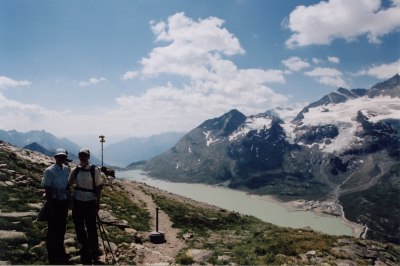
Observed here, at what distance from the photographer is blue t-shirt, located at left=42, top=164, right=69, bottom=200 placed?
647 inches

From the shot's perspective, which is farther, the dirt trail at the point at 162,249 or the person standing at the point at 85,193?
the dirt trail at the point at 162,249

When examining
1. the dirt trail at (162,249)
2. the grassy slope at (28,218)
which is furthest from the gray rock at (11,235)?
the dirt trail at (162,249)

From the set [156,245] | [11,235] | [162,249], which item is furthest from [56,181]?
[156,245]

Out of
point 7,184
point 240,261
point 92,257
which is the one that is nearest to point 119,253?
point 92,257

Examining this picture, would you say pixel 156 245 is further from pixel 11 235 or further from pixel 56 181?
pixel 56 181

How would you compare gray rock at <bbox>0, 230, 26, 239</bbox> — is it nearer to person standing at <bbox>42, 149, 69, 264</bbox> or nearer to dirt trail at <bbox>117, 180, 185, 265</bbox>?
person standing at <bbox>42, 149, 69, 264</bbox>

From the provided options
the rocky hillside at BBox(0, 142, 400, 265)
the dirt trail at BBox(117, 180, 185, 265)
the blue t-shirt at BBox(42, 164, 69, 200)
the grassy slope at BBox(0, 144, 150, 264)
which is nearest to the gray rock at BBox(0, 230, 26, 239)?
the rocky hillside at BBox(0, 142, 400, 265)

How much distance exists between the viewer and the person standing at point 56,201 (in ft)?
54.0

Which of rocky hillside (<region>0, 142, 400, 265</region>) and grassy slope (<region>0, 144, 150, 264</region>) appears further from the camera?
rocky hillside (<region>0, 142, 400, 265</region>)

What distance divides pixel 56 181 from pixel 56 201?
3.12ft

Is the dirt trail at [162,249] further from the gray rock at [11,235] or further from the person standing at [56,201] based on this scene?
the gray rock at [11,235]

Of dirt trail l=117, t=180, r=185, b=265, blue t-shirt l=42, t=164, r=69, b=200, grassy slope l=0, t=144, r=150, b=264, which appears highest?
blue t-shirt l=42, t=164, r=69, b=200

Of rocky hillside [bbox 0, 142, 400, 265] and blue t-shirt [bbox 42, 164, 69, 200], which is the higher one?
blue t-shirt [bbox 42, 164, 69, 200]

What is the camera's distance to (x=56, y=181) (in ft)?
54.5
